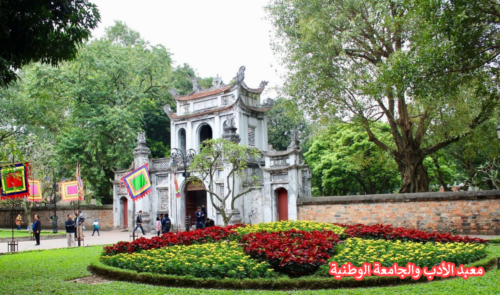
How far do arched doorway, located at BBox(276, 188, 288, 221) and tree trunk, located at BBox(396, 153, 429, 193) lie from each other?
6.08m

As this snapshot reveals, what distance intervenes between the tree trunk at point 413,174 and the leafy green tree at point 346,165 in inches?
318

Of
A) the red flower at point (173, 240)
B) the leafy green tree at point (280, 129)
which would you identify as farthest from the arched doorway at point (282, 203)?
the leafy green tree at point (280, 129)

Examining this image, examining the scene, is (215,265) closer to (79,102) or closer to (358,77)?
(358,77)

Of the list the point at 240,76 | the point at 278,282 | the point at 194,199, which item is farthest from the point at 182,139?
the point at 278,282

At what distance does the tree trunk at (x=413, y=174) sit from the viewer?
20969 millimetres

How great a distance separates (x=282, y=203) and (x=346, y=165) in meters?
10.2

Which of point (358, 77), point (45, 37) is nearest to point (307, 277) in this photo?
point (45, 37)

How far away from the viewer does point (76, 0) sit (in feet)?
34.1

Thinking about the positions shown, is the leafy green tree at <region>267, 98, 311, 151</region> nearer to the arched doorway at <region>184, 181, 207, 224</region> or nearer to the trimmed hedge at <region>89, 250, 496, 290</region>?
the arched doorway at <region>184, 181, 207, 224</region>

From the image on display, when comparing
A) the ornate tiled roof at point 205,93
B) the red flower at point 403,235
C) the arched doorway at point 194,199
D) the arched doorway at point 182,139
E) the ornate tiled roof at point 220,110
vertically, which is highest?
the ornate tiled roof at point 205,93

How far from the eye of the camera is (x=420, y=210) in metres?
19.4

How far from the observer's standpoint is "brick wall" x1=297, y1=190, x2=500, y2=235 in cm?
1792

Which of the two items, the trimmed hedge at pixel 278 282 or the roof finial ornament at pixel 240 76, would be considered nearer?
the trimmed hedge at pixel 278 282

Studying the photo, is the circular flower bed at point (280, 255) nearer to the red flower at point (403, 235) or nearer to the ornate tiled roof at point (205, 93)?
the red flower at point (403, 235)
